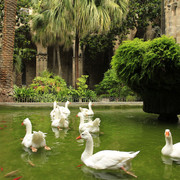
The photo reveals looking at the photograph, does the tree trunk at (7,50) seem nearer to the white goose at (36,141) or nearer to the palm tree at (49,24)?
the palm tree at (49,24)

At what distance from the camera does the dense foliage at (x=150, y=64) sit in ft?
20.9

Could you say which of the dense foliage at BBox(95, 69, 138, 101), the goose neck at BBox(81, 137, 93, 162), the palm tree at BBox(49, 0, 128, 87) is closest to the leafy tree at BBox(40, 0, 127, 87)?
the palm tree at BBox(49, 0, 128, 87)

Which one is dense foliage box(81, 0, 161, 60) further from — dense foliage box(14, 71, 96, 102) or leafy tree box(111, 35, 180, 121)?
leafy tree box(111, 35, 180, 121)

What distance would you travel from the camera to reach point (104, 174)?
3.08m

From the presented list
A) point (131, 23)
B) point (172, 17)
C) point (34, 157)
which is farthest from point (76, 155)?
point (131, 23)

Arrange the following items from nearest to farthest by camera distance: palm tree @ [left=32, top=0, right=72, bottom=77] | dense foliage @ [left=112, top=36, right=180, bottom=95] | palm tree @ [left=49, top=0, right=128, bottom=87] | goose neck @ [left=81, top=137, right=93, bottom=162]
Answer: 1. goose neck @ [left=81, top=137, right=93, bottom=162]
2. dense foliage @ [left=112, top=36, right=180, bottom=95]
3. palm tree @ [left=49, top=0, right=128, bottom=87]
4. palm tree @ [left=32, top=0, right=72, bottom=77]

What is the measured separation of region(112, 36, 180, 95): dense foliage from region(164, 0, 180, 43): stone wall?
27.1 ft

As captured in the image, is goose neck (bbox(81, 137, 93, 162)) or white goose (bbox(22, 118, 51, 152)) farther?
white goose (bbox(22, 118, 51, 152))

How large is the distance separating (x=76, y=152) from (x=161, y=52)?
3899 mm

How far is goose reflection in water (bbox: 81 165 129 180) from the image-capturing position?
296 centimetres

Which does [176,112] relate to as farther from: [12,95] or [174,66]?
[12,95]

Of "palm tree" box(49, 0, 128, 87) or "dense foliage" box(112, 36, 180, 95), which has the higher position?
"palm tree" box(49, 0, 128, 87)

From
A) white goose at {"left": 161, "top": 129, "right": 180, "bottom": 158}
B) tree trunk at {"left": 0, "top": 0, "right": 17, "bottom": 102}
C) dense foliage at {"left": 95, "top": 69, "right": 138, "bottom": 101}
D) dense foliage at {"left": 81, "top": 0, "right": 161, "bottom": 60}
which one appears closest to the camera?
white goose at {"left": 161, "top": 129, "right": 180, "bottom": 158}

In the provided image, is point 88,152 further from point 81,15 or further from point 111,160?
point 81,15
